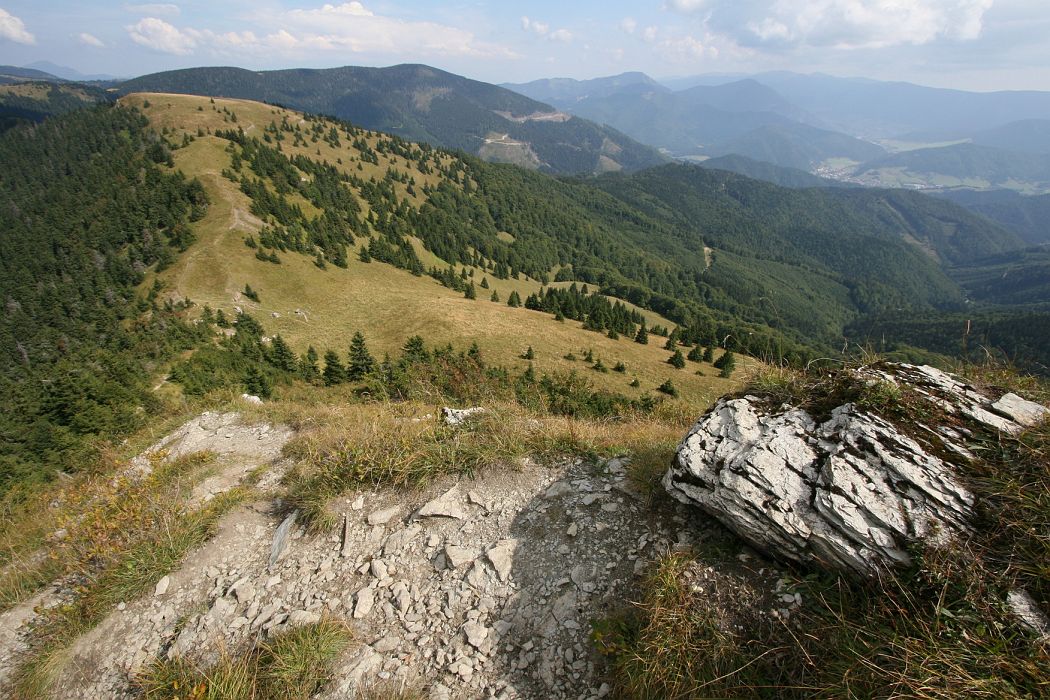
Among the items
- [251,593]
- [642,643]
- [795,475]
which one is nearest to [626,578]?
[642,643]

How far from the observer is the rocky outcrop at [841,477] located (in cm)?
385

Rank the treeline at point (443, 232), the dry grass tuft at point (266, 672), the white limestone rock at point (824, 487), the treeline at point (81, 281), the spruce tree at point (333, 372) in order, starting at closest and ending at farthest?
the white limestone rock at point (824, 487) → the dry grass tuft at point (266, 672) → the treeline at point (81, 281) → the spruce tree at point (333, 372) → the treeline at point (443, 232)

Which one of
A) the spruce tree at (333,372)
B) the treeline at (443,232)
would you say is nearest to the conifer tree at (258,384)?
the spruce tree at (333,372)

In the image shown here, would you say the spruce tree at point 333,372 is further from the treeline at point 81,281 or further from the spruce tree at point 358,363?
the treeline at point 81,281

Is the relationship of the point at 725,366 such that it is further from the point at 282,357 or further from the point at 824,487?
the point at 824,487

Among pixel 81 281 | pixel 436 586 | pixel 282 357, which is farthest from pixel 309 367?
pixel 81 281

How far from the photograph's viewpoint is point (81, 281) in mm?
85125

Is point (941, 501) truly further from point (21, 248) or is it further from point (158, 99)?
point (158, 99)

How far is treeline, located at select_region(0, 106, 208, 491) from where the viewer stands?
69.4 feet

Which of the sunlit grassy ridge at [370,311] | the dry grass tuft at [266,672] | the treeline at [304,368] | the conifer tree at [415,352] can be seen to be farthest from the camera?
the sunlit grassy ridge at [370,311]

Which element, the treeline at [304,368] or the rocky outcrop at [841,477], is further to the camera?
the treeline at [304,368]

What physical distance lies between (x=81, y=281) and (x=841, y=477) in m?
120

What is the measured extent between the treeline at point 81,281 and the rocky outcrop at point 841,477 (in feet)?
42.3

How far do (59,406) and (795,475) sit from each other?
29958 mm
